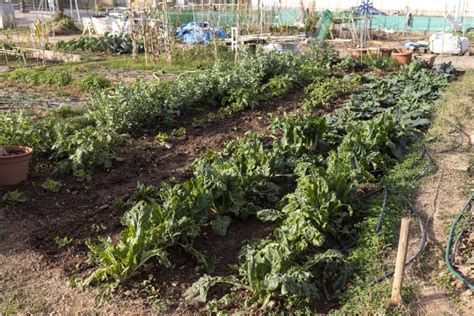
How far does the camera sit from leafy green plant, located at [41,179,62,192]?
575 cm

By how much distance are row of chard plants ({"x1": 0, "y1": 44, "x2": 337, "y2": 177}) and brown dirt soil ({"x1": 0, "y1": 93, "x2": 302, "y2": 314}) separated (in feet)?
0.92

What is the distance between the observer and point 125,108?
7551mm

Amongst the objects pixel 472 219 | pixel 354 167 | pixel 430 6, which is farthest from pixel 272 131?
pixel 430 6

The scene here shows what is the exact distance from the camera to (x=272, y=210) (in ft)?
16.0

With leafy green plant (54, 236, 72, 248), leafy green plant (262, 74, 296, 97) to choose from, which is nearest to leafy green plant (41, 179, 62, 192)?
leafy green plant (54, 236, 72, 248)

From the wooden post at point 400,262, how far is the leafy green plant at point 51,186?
4064 millimetres

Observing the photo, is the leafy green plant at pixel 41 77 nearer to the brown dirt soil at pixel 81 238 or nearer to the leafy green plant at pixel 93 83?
the leafy green plant at pixel 93 83

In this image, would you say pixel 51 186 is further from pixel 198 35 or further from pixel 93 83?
pixel 198 35

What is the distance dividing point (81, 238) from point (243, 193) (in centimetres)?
172

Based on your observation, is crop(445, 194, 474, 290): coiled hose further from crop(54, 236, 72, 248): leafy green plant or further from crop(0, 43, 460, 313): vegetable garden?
crop(54, 236, 72, 248): leafy green plant

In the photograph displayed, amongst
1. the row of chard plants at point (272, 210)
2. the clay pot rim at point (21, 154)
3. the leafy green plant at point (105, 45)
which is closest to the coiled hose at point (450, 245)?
the row of chard plants at point (272, 210)

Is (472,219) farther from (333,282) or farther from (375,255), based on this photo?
(333,282)

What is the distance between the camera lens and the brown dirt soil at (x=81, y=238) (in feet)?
12.5

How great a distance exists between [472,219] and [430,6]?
45812 mm
